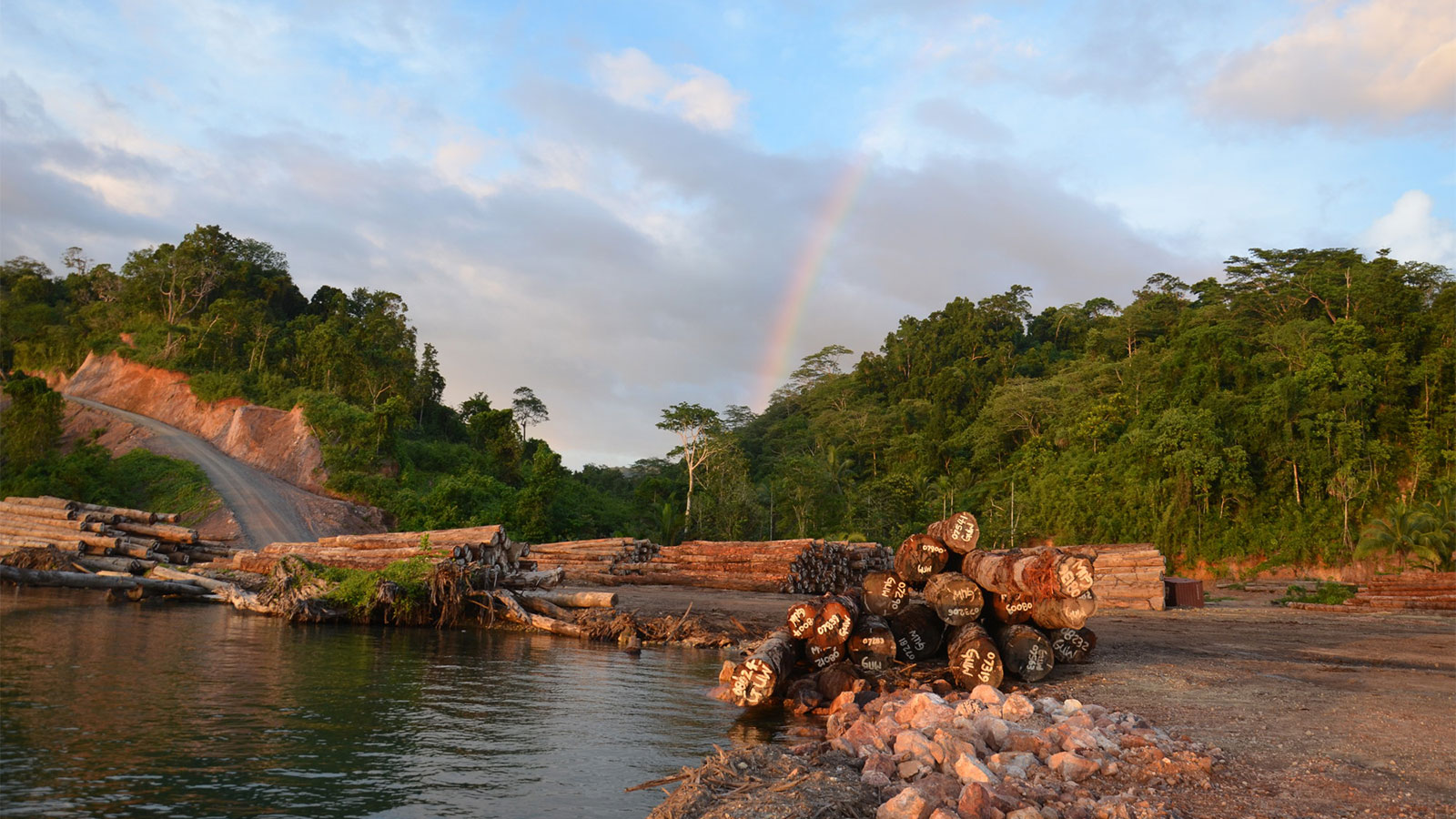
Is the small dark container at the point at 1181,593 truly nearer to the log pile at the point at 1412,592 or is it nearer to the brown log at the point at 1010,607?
the log pile at the point at 1412,592

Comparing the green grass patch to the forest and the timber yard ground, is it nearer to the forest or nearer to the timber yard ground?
the timber yard ground

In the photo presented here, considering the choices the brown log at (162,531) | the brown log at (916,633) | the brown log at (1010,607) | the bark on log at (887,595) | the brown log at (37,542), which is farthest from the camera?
the brown log at (162,531)

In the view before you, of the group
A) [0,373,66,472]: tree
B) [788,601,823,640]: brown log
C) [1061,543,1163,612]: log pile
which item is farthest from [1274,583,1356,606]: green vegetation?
[0,373,66,472]: tree

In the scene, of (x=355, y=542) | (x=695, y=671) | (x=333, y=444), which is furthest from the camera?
(x=333, y=444)

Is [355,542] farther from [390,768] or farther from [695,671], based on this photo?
[390,768]

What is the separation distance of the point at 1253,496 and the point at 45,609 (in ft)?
144

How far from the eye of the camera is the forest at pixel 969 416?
38000 mm

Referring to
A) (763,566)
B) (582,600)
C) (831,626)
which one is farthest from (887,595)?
(763,566)

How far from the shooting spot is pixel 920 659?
10.6 m

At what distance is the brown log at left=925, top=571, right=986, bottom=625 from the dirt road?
29.1 metres

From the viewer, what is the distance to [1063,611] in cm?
984

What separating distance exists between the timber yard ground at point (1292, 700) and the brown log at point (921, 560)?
74.5 inches

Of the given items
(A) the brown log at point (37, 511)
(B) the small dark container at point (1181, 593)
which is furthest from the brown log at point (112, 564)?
(B) the small dark container at point (1181, 593)

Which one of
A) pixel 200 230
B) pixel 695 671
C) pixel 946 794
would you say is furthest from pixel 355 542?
pixel 200 230
